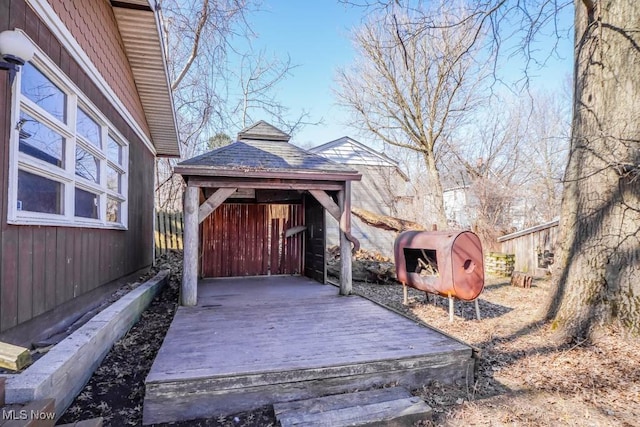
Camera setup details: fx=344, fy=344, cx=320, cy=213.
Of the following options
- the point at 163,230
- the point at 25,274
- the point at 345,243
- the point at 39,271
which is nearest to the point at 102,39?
the point at 39,271

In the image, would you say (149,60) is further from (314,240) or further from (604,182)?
(604,182)

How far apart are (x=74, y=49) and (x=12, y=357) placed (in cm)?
344

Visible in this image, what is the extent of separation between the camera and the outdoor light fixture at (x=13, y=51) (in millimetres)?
2438

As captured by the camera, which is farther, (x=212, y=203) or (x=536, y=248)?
(x=536, y=248)

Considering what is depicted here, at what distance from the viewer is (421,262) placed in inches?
250

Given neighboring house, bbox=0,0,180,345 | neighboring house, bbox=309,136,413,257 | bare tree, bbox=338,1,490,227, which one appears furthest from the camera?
neighboring house, bbox=309,136,413,257

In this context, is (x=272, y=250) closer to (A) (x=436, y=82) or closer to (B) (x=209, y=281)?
(B) (x=209, y=281)

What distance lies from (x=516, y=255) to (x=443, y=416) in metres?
9.83

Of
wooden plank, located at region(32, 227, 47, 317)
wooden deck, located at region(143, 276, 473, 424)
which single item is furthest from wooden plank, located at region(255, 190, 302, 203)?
wooden plank, located at region(32, 227, 47, 317)

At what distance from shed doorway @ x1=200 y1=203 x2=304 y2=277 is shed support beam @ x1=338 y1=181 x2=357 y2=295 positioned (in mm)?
2288

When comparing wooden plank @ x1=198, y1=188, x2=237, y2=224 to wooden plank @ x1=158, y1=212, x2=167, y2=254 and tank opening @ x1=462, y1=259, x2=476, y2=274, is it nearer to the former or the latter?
tank opening @ x1=462, y1=259, x2=476, y2=274

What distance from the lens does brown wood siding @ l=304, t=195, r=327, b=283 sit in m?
6.93

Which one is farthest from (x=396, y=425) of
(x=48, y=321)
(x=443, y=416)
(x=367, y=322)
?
(x=48, y=321)

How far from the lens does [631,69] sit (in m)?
3.94
